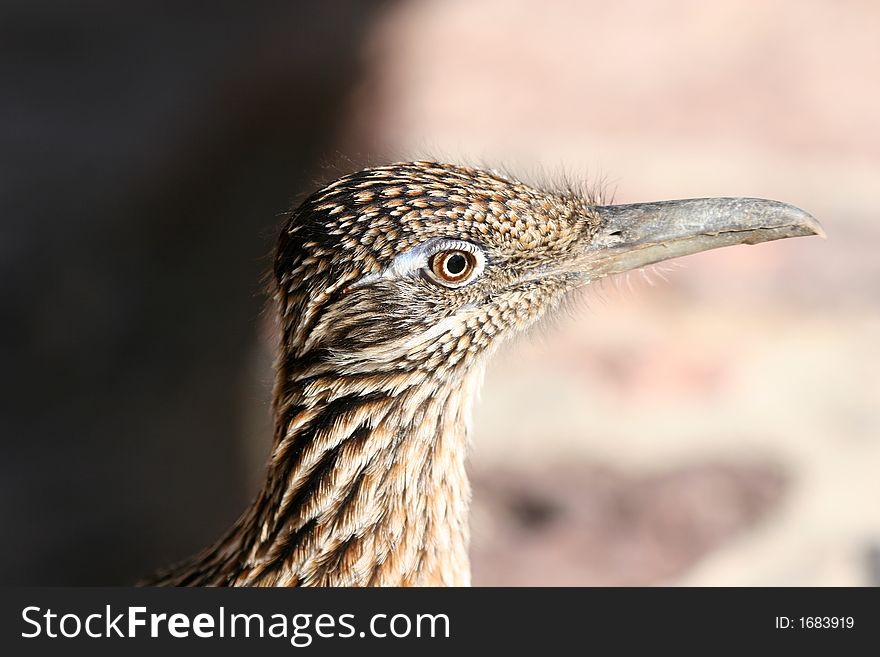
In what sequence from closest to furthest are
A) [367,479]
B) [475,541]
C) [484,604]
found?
1. [367,479]
2. [484,604]
3. [475,541]

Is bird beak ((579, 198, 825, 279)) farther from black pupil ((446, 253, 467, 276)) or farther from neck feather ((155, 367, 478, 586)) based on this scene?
neck feather ((155, 367, 478, 586))

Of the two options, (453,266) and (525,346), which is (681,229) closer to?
(453,266)

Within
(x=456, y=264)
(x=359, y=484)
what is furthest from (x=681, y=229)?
(x=359, y=484)

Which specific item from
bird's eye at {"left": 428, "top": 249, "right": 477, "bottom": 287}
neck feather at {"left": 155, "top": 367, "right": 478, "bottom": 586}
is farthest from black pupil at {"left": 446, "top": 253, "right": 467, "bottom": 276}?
neck feather at {"left": 155, "top": 367, "right": 478, "bottom": 586}

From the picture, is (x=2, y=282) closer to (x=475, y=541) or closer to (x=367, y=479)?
(x=475, y=541)

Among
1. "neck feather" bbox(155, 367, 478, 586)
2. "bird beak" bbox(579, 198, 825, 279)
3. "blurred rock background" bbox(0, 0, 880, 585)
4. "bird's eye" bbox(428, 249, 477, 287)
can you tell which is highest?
"blurred rock background" bbox(0, 0, 880, 585)

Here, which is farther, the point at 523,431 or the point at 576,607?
the point at 523,431

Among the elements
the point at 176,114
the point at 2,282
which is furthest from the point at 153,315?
the point at 176,114
